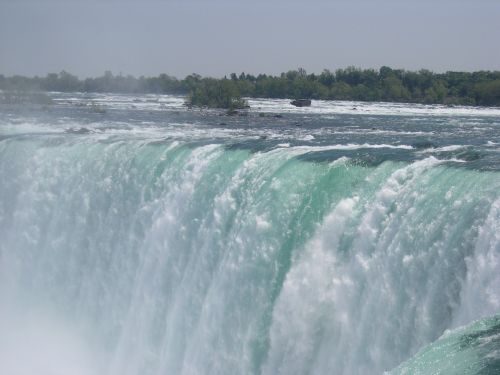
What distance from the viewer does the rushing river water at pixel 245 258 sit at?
909 centimetres

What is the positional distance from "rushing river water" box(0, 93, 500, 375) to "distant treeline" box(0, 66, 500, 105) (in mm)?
39528

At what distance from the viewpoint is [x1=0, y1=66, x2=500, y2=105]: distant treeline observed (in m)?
67.9

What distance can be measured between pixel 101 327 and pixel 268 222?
213 inches

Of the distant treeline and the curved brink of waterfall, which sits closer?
the curved brink of waterfall

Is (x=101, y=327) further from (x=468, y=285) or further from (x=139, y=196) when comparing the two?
(x=468, y=285)

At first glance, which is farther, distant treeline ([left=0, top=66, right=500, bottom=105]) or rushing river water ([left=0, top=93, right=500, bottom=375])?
distant treeline ([left=0, top=66, right=500, bottom=105])

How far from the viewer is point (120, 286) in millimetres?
15750

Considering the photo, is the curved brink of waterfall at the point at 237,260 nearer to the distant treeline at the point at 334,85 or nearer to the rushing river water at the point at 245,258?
the rushing river water at the point at 245,258

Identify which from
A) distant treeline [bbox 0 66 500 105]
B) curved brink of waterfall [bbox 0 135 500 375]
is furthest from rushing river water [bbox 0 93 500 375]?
distant treeline [bbox 0 66 500 105]

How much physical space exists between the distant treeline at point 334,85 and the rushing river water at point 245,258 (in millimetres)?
39528

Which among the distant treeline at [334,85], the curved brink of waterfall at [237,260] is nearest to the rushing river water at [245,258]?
the curved brink of waterfall at [237,260]

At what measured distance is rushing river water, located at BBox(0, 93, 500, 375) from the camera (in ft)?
29.8

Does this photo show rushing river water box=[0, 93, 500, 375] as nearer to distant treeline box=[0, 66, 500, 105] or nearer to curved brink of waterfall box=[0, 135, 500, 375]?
curved brink of waterfall box=[0, 135, 500, 375]

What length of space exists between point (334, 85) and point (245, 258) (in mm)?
76676
